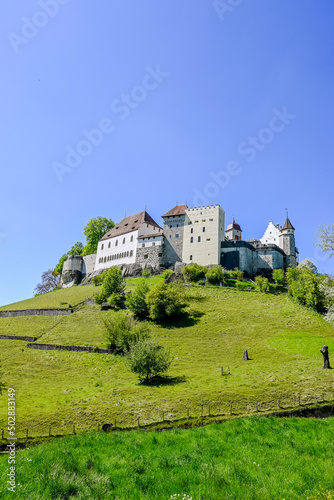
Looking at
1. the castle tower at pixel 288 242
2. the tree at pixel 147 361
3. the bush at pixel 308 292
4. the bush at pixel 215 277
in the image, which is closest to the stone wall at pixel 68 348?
the tree at pixel 147 361

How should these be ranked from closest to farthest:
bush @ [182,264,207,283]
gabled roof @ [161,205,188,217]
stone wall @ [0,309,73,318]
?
stone wall @ [0,309,73,318] < bush @ [182,264,207,283] < gabled roof @ [161,205,188,217]

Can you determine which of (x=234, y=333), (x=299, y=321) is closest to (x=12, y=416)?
(x=234, y=333)

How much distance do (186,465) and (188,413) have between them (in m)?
8.38

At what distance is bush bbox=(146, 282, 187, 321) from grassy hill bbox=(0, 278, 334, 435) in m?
1.96

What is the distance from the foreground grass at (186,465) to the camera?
29.4ft

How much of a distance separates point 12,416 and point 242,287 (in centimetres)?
4889

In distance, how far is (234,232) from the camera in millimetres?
96875

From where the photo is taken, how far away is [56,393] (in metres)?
26.2

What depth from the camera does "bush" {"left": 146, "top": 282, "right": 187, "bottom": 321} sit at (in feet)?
164

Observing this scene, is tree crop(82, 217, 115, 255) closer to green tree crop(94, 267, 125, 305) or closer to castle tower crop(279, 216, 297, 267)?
green tree crop(94, 267, 125, 305)

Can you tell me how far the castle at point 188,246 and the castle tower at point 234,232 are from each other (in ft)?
25.5

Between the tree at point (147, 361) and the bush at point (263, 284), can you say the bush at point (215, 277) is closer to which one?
the bush at point (263, 284)

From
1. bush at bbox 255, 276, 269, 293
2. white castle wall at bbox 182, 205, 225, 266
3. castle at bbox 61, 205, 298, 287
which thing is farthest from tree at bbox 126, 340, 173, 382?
white castle wall at bbox 182, 205, 225, 266

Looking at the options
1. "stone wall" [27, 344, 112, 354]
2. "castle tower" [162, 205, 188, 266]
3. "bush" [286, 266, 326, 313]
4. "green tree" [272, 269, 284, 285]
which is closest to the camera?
"stone wall" [27, 344, 112, 354]
